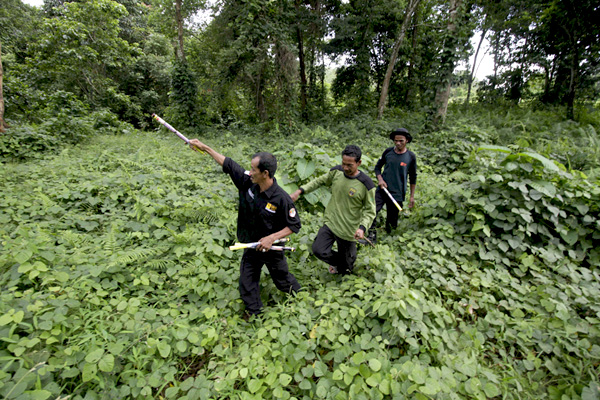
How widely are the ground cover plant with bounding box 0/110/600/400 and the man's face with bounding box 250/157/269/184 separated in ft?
4.38

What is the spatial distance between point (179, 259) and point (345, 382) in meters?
2.34

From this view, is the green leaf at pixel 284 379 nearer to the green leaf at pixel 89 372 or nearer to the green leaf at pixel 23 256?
the green leaf at pixel 89 372

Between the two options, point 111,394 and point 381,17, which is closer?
point 111,394

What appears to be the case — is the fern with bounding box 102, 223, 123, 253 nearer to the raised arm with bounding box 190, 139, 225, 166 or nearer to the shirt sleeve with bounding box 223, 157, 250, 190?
the raised arm with bounding box 190, 139, 225, 166

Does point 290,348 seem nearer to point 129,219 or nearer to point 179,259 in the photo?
point 179,259

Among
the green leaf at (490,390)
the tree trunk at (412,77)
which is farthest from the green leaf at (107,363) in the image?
the tree trunk at (412,77)

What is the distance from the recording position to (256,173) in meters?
2.52

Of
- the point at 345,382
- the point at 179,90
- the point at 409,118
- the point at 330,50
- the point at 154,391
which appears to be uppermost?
the point at 330,50

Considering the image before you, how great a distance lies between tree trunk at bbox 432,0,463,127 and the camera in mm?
8441

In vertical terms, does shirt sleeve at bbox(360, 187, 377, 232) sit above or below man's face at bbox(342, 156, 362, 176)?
below

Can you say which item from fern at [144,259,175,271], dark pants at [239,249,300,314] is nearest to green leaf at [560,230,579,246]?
dark pants at [239,249,300,314]

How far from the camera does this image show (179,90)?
12781mm

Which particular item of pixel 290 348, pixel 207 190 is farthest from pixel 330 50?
pixel 290 348

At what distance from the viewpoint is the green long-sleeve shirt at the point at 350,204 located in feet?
10.5
